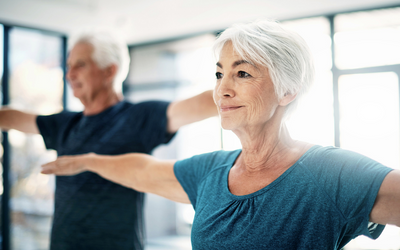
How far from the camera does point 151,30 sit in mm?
4910

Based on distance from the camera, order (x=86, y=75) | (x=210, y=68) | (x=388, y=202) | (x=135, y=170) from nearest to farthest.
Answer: (x=388, y=202) < (x=135, y=170) < (x=86, y=75) < (x=210, y=68)

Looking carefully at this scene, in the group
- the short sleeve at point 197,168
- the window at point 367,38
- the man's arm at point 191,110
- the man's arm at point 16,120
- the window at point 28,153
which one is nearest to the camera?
the short sleeve at point 197,168

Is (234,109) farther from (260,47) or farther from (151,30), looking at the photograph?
(151,30)

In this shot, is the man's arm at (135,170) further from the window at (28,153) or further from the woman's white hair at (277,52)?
the window at (28,153)

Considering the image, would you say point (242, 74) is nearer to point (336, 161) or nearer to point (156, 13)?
point (336, 161)

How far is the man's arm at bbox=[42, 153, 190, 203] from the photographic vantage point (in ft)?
4.10

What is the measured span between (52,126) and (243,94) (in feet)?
4.28

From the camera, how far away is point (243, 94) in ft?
3.22

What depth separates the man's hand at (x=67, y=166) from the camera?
4.65 feet

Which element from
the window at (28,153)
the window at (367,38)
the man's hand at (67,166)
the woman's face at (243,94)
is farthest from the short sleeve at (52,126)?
the window at (367,38)

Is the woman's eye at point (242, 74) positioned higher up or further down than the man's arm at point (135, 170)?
higher up

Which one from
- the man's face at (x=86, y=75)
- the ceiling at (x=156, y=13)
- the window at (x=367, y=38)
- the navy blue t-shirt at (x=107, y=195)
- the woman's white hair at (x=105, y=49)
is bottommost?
the navy blue t-shirt at (x=107, y=195)

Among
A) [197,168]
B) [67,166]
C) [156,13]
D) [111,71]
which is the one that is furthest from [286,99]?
[156,13]

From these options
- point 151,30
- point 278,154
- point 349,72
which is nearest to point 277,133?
point 278,154
